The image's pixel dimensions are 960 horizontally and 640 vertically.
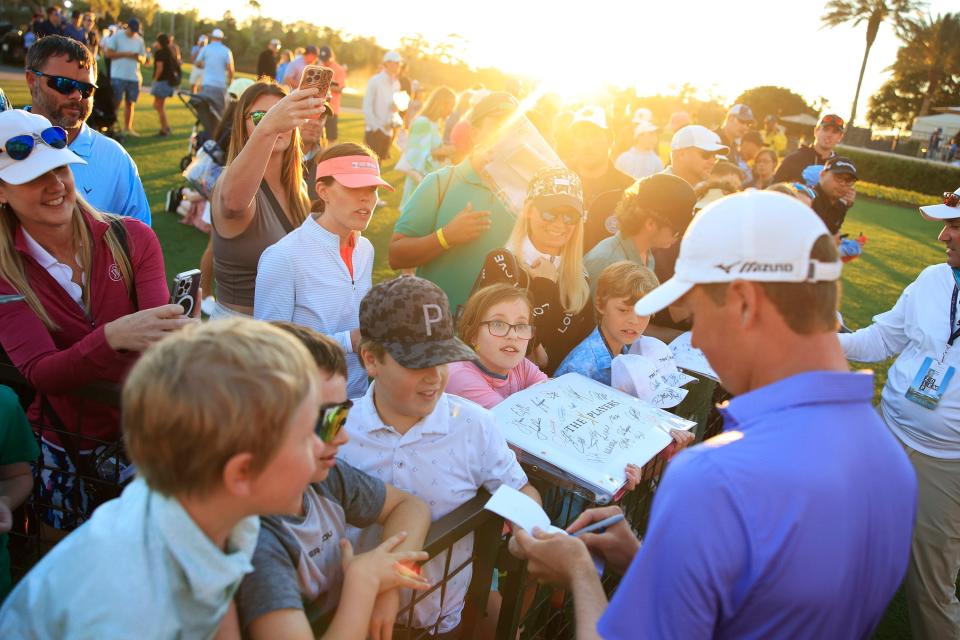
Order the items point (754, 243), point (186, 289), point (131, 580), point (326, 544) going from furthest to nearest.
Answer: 1. point (186, 289)
2. point (326, 544)
3. point (754, 243)
4. point (131, 580)

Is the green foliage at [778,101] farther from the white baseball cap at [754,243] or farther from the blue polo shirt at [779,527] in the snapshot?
the blue polo shirt at [779,527]

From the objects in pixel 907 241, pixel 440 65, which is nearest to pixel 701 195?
pixel 907 241

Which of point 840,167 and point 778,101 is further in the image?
point 778,101

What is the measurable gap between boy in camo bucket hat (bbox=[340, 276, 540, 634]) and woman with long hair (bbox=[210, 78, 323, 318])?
1.21 metres

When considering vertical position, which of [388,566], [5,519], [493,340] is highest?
[493,340]

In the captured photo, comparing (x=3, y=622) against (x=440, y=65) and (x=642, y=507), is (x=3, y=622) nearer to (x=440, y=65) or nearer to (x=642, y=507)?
(x=642, y=507)

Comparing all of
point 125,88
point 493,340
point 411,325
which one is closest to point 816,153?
point 493,340

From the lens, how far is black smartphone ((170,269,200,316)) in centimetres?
244

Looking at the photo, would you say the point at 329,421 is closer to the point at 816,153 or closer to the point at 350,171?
the point at 350,171

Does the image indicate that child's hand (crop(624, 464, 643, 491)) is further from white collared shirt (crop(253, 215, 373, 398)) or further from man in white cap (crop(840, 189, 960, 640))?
man in white cap (crop(840, 189, 960, 640))

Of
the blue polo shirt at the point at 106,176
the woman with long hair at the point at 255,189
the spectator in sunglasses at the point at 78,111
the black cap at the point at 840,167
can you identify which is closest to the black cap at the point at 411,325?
the woman with long hair at the point at 255,189

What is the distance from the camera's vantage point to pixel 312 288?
121 inches

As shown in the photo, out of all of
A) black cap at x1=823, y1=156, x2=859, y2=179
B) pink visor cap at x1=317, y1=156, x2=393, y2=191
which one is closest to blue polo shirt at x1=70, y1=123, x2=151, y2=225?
pink visor cap at x1=317, y1=156, x2=393, y2=191

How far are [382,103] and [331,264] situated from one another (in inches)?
401
